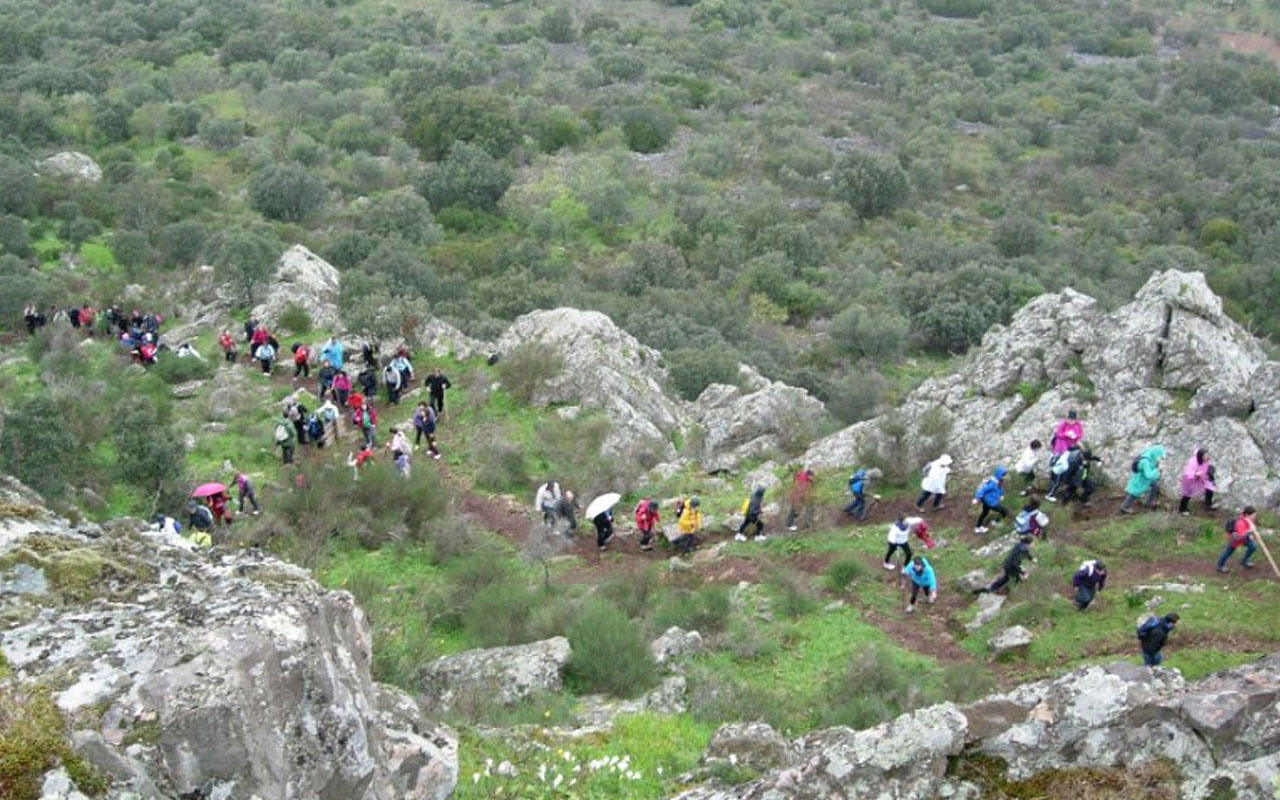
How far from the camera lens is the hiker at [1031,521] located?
16.1 meters

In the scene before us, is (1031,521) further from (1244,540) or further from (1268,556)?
(1268,556)

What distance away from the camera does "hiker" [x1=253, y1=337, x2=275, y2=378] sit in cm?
2522

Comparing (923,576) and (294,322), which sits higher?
(923,576)

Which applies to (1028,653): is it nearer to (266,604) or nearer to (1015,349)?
(1015,349)

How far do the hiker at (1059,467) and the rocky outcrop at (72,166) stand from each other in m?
38.2

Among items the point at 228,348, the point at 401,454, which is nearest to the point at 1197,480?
the point at 401,454

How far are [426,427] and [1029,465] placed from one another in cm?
1028

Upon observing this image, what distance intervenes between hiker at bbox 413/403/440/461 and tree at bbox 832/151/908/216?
32.1 meters

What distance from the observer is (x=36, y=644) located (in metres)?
5.83

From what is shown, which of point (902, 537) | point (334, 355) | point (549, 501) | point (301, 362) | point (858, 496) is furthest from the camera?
point (301, 362)

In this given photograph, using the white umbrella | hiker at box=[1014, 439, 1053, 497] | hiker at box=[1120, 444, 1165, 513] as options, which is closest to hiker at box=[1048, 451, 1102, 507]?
hiker at box=[1014, 439, 1053, 497]

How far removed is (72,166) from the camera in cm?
4475

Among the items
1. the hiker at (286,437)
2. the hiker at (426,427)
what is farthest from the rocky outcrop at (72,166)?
the hiker at (426,427)

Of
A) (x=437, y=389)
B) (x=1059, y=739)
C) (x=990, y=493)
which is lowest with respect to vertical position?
(x=437, y=389)
